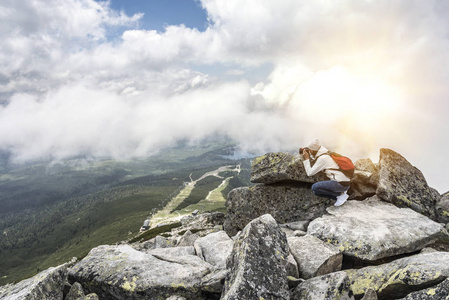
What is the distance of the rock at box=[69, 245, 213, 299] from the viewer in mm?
10898

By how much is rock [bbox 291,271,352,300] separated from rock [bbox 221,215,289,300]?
3.94ft

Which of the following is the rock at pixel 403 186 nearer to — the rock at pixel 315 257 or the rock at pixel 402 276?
the rock at pixel 402 276

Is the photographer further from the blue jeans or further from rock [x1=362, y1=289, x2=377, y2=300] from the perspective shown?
rock [x1=362, y1=289, x2=377, y2=300]

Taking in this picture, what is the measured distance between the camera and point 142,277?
1160 centimetres

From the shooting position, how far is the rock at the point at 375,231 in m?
12.5

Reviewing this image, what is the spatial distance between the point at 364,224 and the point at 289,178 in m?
7.55

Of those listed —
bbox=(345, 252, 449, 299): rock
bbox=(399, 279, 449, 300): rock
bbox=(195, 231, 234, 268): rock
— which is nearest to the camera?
bbox=(399, 279, 449, 300): rock

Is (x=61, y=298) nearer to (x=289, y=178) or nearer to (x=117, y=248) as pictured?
(x=117, y=248)

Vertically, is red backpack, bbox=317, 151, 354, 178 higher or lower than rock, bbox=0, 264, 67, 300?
higher

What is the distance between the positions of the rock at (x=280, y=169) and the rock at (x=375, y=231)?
4.52 metres

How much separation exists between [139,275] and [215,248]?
6.33m

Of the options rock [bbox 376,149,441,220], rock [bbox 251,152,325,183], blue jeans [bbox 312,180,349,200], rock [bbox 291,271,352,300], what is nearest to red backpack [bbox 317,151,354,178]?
blue jeans [bbox 312,180,349,200]

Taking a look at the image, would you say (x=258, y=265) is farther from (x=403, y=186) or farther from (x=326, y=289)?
(x=403, y=186)

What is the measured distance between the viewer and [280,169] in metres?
21.4
